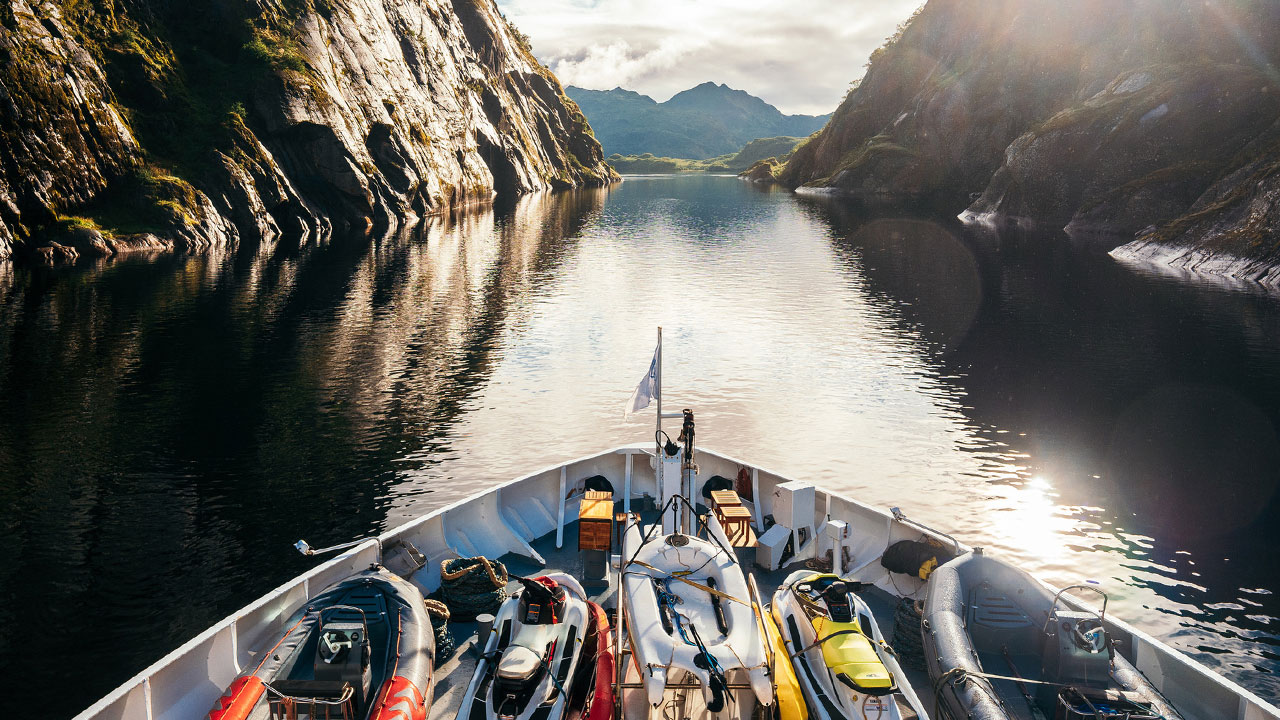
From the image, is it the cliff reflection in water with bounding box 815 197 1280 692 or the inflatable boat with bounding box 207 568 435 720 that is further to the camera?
the cliff reflection in water with bounding box 815 197 1280 692

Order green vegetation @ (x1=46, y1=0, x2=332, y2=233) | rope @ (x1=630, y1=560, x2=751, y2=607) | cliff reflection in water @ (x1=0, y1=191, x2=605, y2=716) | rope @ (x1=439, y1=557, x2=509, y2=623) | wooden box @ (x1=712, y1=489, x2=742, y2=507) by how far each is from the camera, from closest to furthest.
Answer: rope @ (x1=630, y1=560, x2=751, y2=607) → rope @ (x1=439, y1=557, x2=509, y2=623) → cliff reflection in water @ (x1=0, y1=191, x2=605, y2=716) → wooden box @ (x1=712, y1=489, x2=742, y2=507) → green vegetation @ (x1=46, y1=0, x2=332, y2=233)

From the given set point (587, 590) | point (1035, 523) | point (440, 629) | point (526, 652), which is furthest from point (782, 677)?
point (1035, 523)

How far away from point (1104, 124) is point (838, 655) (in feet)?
367

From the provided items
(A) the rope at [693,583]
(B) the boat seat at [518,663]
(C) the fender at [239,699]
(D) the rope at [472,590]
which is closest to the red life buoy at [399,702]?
(B) the boat seat at [518,663]

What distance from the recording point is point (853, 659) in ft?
43.7

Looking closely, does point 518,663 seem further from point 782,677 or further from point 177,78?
point 177,78

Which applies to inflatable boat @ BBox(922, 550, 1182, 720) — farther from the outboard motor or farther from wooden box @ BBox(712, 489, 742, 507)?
the outboard motor

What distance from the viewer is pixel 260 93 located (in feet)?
310

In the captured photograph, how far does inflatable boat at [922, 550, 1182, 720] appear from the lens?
13.2 m

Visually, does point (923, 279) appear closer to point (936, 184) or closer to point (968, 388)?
point (968, 388)

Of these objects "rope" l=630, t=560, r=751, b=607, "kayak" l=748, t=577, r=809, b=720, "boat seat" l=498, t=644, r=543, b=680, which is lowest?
"kayak" l=748, t=577, r=809, b=720

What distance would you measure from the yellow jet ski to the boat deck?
0.84 metres

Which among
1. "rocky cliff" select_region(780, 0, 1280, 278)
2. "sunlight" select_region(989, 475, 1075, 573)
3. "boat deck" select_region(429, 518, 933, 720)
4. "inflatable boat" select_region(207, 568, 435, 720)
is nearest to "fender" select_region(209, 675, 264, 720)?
"inflatable boat" select_region(207, 568, 435, 720)

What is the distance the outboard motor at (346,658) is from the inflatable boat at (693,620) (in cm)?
488
